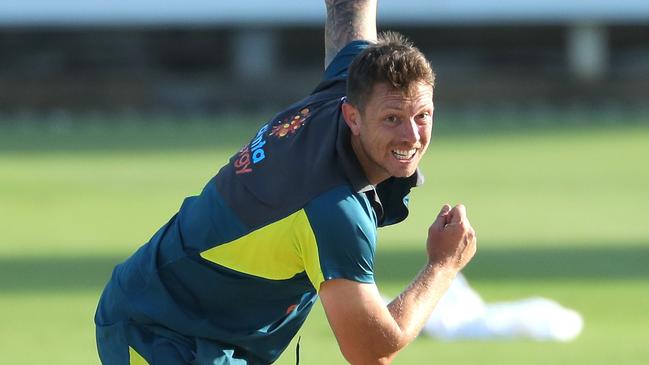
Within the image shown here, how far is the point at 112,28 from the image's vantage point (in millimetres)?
31734

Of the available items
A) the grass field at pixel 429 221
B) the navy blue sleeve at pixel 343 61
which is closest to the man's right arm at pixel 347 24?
the navy blue sleeve at pixel 343 61

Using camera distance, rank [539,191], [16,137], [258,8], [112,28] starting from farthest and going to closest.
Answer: [112,28], [258,8], [16,137], [539,191]

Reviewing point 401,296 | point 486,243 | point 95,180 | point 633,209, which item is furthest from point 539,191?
point 401,296

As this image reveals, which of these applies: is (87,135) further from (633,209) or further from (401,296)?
(401,296)

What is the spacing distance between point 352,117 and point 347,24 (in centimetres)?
113

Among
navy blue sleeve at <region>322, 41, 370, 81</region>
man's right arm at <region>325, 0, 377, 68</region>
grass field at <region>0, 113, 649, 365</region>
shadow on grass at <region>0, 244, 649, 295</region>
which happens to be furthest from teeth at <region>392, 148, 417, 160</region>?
shadow on grass at <region>0, 244, 649, 295</region>

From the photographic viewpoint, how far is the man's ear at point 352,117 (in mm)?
5078

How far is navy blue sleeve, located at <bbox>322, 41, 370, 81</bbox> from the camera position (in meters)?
5.69

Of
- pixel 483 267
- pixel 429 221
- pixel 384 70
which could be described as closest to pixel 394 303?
pixel 384 70

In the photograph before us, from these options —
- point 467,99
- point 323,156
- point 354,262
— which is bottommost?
point 467,99

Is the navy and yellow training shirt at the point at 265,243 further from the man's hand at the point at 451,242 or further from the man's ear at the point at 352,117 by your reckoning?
the man's hand at the point at 451,242

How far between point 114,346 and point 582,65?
82.3 feet

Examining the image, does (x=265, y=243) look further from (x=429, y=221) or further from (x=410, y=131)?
(x=429, y=221)

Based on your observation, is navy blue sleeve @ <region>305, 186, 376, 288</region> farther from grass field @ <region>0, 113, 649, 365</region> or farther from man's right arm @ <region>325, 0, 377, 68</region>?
grass field @ <region>0, 113, 649, 365</region>
